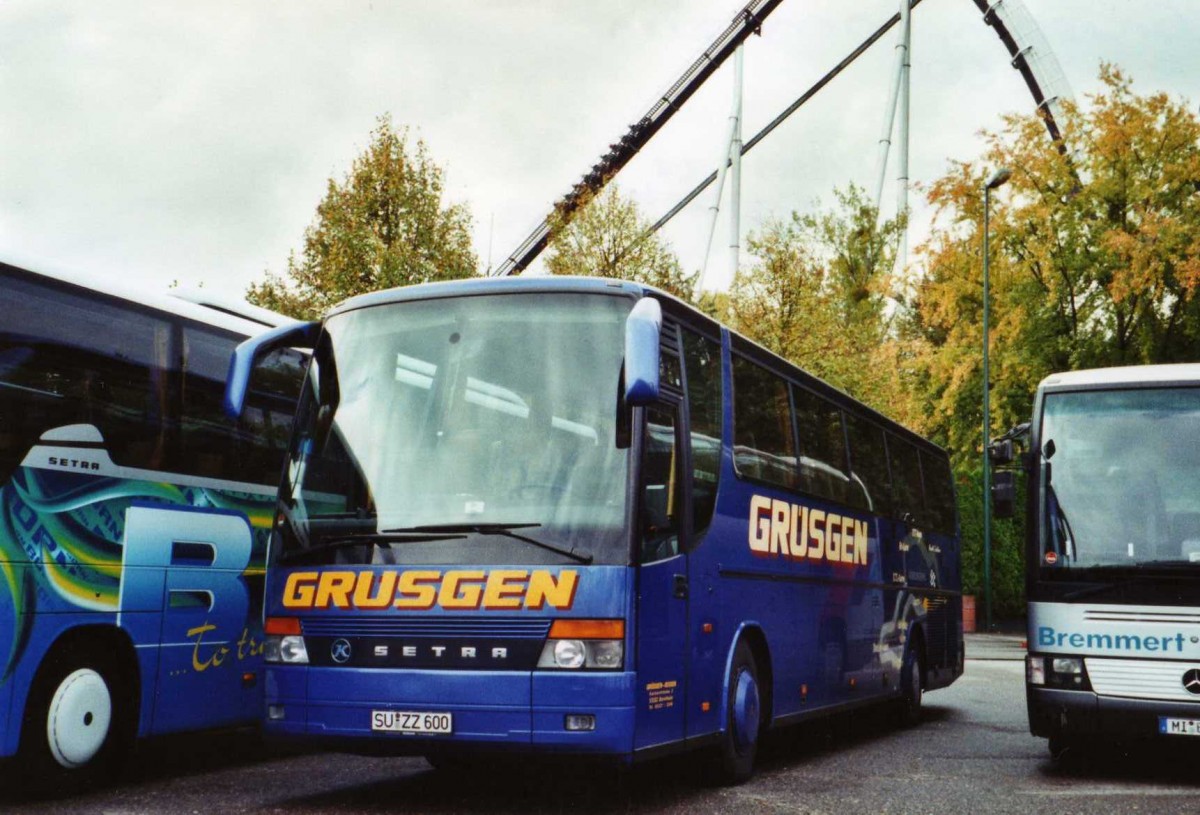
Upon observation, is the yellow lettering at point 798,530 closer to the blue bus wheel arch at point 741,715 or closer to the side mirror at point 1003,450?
the blue bus wheel arch at point 741,715

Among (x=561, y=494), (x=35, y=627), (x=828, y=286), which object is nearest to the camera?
(x=561, y=494)

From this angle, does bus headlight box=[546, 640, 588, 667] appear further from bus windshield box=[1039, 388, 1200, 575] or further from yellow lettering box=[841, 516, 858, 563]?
yellow lettering box=[841, 516, 858, 563]

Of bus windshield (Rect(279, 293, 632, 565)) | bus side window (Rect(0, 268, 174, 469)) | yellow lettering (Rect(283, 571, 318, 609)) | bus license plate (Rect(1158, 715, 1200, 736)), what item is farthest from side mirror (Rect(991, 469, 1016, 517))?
bus side window (Rect(0, 268, 174, 469))

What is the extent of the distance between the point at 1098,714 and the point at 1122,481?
1.64 meters

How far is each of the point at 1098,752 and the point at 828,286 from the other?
3346 cm

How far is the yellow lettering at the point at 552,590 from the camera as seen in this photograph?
7066 mm

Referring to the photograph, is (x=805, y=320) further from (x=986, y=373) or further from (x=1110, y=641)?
(x=1110, y=641)

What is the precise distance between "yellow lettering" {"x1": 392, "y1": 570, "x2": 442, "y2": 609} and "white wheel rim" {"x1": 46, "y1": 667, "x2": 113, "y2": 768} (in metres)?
2.21

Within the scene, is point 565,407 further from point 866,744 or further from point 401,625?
point 866,744

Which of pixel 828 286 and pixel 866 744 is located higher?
pixel 828 286

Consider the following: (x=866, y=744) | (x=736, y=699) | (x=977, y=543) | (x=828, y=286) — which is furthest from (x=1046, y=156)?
(x=736, y=699)

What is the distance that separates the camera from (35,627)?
25.3ft

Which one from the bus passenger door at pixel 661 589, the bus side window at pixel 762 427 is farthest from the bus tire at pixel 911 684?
the bus passenger door at pixel 661 589

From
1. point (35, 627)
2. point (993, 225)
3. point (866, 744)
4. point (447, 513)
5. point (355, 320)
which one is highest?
point (993, 225)
